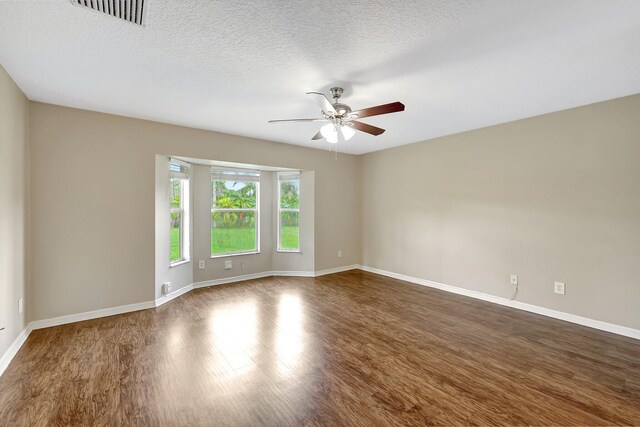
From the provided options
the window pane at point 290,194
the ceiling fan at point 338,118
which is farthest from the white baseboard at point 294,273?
the ceiling fan at point 338,118

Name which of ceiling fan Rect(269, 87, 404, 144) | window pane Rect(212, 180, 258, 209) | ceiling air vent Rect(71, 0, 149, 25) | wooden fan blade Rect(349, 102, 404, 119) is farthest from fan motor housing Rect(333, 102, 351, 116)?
window pane Rect(212, 180, 258, 209)

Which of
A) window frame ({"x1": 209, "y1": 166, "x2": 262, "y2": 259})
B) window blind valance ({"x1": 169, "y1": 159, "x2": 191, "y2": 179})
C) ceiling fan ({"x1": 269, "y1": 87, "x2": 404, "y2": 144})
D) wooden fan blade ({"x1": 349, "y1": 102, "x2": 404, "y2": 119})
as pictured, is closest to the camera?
wooden fan blade ({"x1": 349, "y1": 102, "x2": 404, "y2": 119})

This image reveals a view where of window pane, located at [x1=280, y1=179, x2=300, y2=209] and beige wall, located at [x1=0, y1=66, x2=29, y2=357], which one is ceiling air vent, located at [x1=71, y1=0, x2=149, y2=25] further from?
window pane, located at [x1=280, y1=179, x2=300, y2=209]

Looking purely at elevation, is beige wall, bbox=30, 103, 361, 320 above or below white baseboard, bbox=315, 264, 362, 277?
above

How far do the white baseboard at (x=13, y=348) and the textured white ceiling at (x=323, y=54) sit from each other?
2.41 m

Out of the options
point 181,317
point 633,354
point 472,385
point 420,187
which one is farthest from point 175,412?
point 420,187

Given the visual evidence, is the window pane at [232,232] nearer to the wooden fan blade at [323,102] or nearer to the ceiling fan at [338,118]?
the ceiling fan at [338,118]

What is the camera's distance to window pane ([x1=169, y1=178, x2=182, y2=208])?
13.9 ft

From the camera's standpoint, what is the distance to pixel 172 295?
4.13 meters

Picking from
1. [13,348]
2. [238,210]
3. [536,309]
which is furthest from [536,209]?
[13,348]

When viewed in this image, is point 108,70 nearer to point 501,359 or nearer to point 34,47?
point 34,47

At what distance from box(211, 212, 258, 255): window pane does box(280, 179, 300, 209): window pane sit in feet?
2.11

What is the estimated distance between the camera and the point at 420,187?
5000mm

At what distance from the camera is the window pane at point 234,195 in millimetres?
4961
